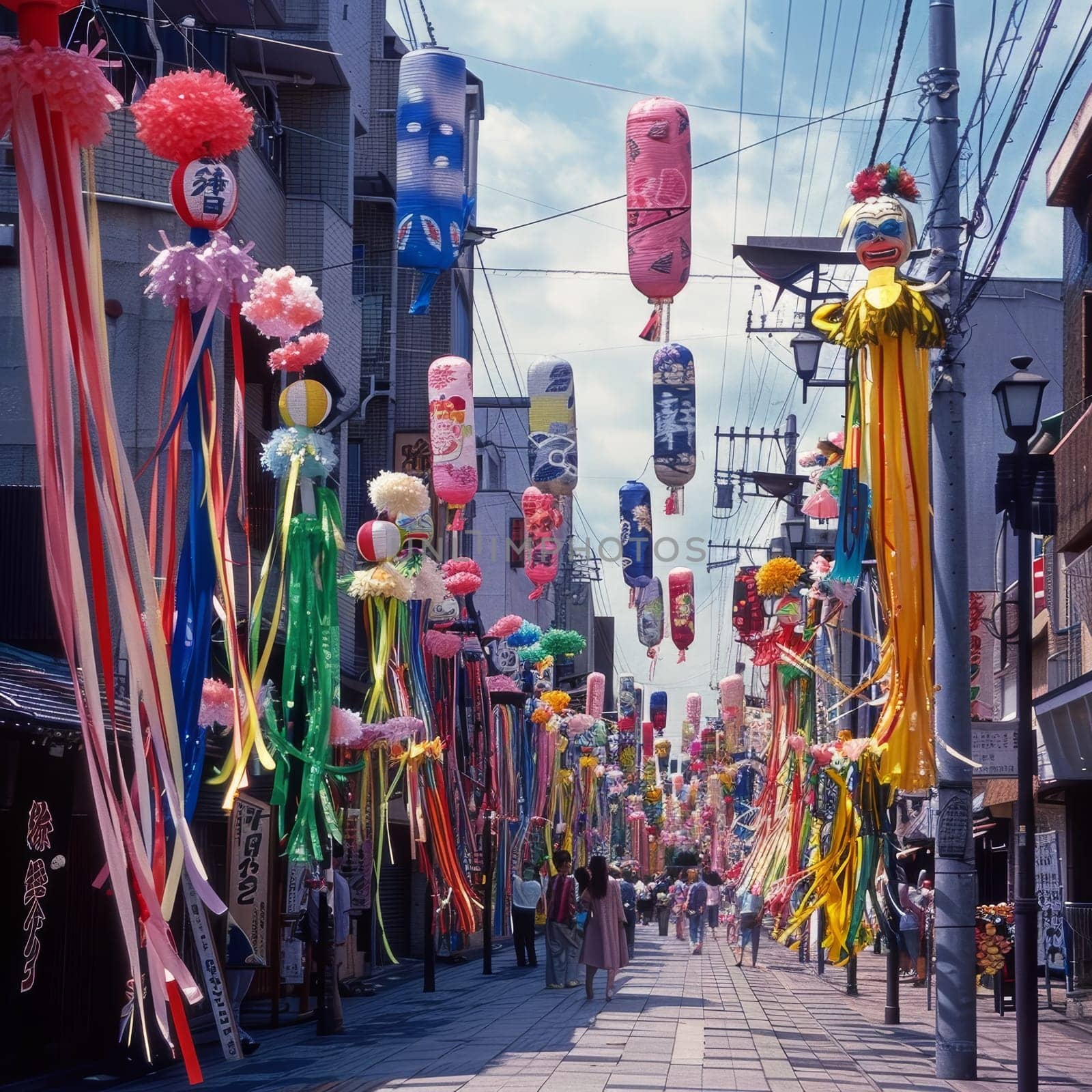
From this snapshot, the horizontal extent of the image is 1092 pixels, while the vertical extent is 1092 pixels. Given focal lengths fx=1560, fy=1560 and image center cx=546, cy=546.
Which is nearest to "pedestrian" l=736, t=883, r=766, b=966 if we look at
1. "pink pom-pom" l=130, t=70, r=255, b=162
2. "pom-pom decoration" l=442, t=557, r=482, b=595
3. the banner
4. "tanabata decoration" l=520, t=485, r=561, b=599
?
"tanabata decoration" l=520, t=485, r=561, b=599

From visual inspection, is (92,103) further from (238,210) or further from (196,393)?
(238,210)

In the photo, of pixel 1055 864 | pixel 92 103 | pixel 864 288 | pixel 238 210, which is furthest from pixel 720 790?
pixel 92 103

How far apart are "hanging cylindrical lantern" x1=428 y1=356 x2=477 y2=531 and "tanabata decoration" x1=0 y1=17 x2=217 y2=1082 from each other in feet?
47.7

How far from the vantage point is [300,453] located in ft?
38.4

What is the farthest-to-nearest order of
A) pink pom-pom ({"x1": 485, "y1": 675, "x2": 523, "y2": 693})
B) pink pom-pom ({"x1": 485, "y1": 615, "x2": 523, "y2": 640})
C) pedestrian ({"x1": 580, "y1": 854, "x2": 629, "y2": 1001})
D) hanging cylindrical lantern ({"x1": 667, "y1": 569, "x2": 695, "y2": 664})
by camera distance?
hanging cylindrical lantern ({"x1": 667, "y1": 569, "x2": 695, "y2": 664}), pink pom-pom ({"x1": 485, "y1": 615, "x2": 523, "y2": 640}), pink pom-pom ({"x1": 485, "y1": 675, "x2": 523, "y2": 693}), pedestrian ({"x1": 580, "y1": 854, "x2": 629, "y2": 1001})

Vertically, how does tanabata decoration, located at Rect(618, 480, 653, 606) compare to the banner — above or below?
above

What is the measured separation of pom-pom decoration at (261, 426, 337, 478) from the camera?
1172cm

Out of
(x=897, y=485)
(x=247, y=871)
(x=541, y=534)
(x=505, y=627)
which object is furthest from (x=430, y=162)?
(x=541, y=534)

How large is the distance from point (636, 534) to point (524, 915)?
656 cm

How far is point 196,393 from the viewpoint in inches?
314

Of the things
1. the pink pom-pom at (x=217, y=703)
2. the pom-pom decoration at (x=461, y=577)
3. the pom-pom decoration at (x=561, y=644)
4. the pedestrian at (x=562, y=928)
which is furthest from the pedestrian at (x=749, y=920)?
the pink pom-pom at (x=217, y=703)

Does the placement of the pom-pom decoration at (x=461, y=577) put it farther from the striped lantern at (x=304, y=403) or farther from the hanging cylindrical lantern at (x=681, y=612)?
the hanging cylindrical lantern at (x=681, y=612)

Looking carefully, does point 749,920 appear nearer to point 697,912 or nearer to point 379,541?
point 697,912

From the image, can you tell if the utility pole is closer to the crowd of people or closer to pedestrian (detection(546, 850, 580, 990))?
the crowd of people
